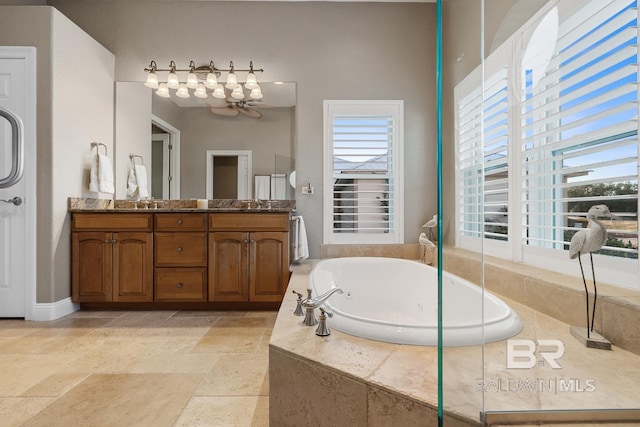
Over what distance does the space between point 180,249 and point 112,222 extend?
59 centimetres

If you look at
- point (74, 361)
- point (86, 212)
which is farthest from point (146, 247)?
point (74, 361)

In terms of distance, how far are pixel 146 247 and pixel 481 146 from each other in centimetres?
271

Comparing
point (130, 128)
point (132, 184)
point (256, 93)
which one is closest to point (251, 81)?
point (256, 93)

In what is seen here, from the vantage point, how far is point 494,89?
2.33ft

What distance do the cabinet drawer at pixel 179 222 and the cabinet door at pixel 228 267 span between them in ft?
0.43

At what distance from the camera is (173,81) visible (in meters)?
A: 3.12

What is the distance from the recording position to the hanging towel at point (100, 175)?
9.24 feet

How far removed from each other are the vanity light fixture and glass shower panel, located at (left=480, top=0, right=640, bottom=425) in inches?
109

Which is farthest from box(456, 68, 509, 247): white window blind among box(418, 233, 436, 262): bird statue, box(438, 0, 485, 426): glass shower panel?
box(418, 233, 436, 262): bird statue

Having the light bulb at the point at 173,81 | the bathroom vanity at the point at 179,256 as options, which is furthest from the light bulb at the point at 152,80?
the bathroom vanity at the point at 179,256

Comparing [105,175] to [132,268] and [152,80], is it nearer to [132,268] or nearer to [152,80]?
[132,268]

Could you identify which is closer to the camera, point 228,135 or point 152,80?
point 152,80

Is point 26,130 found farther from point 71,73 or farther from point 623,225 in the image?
point 623,225

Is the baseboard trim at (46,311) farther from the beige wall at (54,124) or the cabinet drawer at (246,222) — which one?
the cabinet drawer at (246,222)
